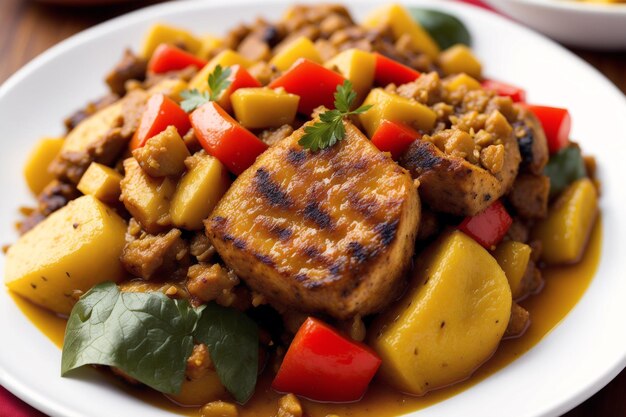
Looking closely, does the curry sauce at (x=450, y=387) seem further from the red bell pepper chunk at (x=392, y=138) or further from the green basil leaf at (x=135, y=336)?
the red bell pepper chunk at (x=392, y=138)

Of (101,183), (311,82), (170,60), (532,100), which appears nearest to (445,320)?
(311,82)

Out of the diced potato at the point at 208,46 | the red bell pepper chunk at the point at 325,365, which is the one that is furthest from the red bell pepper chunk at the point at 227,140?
the diced potato at the point at 208,46

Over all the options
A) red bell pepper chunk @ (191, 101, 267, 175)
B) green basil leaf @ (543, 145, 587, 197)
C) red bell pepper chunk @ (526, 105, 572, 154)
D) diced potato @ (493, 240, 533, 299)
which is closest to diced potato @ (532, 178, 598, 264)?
green basil leaf @ (543, 145, 587, 197)

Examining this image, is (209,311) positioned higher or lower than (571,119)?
higher

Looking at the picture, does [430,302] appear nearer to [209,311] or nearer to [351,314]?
[351,314]

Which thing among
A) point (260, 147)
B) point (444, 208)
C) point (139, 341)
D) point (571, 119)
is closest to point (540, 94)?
point (571, 119)

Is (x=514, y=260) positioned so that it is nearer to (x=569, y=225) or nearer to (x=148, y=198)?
(x=569, y=225)
